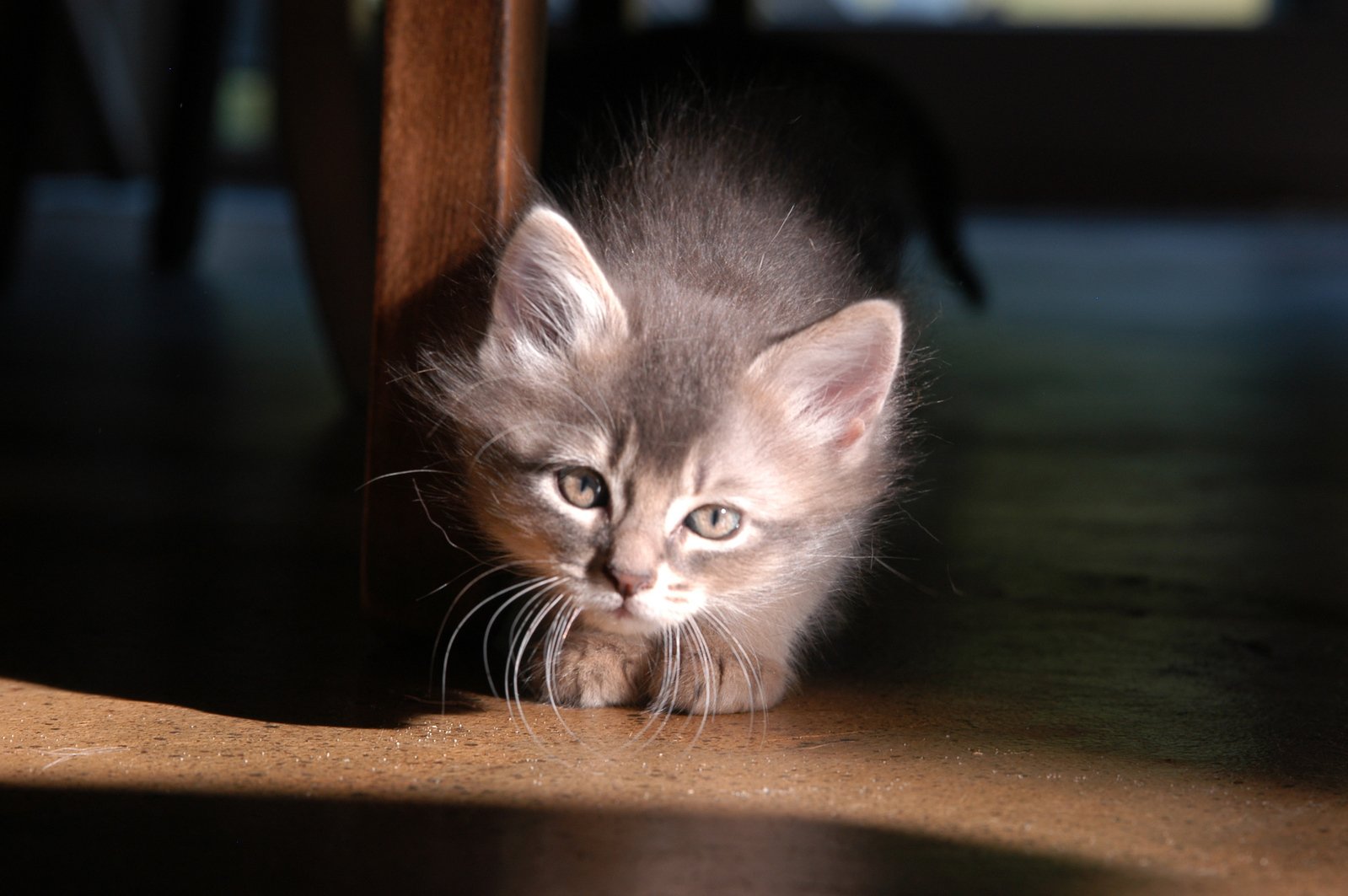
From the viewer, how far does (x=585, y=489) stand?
4.20ft

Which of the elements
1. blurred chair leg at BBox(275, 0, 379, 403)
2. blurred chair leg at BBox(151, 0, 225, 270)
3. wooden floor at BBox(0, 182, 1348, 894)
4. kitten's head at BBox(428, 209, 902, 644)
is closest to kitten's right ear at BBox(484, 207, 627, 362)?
kitten's head at BBox(428, 209, 902, 644)

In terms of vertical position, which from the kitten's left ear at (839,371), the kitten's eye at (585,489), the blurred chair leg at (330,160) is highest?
the blurred chair leg at (330,160)

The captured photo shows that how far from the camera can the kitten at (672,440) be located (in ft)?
4.14

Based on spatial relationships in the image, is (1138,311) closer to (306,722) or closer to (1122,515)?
(1122,515)

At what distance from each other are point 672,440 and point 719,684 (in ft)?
0.80

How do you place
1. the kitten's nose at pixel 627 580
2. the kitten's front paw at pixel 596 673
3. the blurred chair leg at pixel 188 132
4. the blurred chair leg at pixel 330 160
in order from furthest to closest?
the blurred chair leg at pixel 188 132, the blurred chair leg at pixel 330 160, the kitten's front paw at pixel 596 673, the kitten's nose at pixel 627 580

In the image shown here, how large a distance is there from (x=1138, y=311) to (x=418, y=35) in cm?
361

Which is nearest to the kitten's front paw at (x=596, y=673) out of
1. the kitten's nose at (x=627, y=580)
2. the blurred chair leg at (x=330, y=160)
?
the kitten's nose at (x=627, y=580)

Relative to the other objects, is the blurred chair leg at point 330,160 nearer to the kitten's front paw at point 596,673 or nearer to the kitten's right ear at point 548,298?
the kitten's right ear at point 548,298

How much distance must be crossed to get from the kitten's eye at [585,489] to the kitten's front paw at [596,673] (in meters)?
0.16

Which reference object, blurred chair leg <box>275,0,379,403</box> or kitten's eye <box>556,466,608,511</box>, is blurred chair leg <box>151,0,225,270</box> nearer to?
blurred chair leg <box>275,0,379,403</box>

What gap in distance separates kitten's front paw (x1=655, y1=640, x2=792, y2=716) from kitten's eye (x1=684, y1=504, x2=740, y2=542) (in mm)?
122

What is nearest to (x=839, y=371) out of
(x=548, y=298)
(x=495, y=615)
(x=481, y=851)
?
(x=548, y=298)

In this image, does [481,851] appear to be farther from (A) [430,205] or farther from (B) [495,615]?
(A) [430,205]
